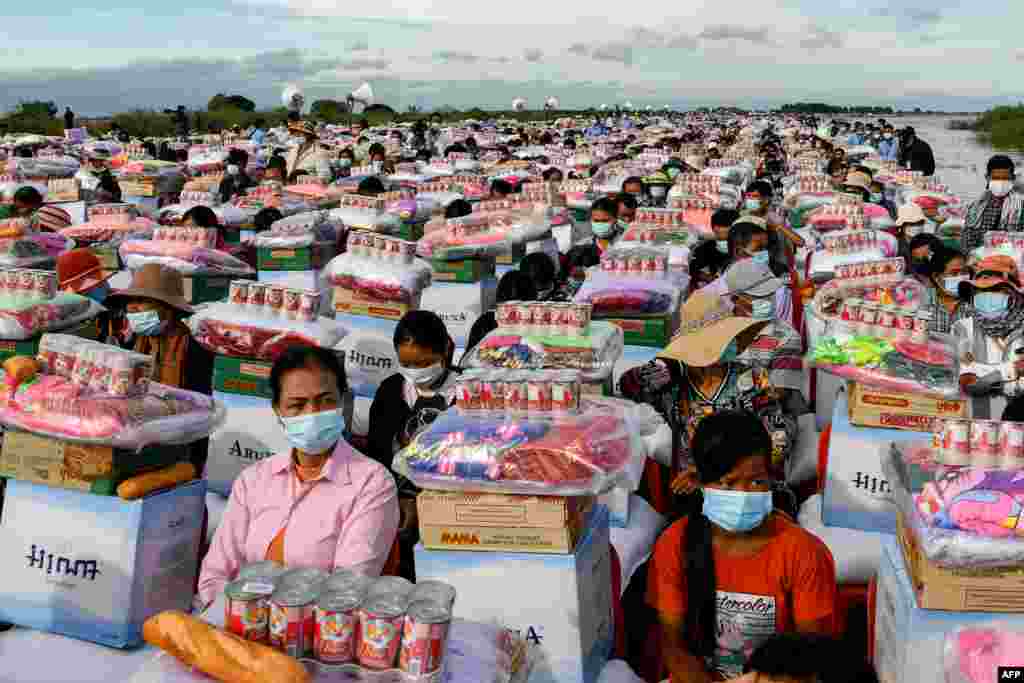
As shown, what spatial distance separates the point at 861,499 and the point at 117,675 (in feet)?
9.16

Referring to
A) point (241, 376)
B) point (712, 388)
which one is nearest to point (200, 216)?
point (241, 376)

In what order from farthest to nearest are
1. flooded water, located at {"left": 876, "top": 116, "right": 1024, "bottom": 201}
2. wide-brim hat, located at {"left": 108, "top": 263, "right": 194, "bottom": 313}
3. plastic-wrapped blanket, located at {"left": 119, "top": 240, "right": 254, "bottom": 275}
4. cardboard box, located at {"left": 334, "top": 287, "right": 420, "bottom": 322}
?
flooded water, located at {"left": 876, "top": 116, "right": 1024, "bottom": 201}, plastic-wrapped blanket, located at {"left": 119, "top": 240, "right": 254, "bottom": 275}, cardboard box, located at {"left": 334, "top": 287, "right": 420, "bottom": 322}, wide-brim hat, located at {"left": 108, "top": 263, "right": 194, "bottom": 313}

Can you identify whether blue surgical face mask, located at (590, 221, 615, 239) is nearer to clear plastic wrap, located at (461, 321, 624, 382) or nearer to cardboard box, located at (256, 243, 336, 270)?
cardboard box, located at (256, 243, 336, 270)

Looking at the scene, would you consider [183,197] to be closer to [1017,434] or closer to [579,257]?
[579,257]

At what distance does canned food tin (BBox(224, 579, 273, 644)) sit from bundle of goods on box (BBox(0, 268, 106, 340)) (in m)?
3.75

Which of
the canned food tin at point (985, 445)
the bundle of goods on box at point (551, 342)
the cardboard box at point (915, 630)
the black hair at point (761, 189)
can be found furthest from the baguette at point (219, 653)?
the black hair at point (761, 189)

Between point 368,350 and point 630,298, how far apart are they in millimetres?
1836

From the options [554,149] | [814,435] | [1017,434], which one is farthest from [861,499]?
[554,149]

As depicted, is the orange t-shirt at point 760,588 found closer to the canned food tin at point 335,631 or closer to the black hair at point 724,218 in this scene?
the canned food tin at point 335,631

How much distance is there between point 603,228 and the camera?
348 inches

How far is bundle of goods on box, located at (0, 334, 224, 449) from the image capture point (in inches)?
134

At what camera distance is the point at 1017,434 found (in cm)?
278

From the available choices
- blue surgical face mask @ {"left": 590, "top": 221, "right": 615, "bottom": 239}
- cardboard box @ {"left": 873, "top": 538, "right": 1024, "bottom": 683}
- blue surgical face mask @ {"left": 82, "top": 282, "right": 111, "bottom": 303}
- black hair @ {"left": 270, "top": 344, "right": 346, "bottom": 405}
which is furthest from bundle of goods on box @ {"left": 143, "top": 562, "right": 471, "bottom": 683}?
blue surgical face mask @ {"left": 590, "top": 221, "right": 615, "bottom": 239}

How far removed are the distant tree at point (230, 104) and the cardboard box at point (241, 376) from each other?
53.5 meters
